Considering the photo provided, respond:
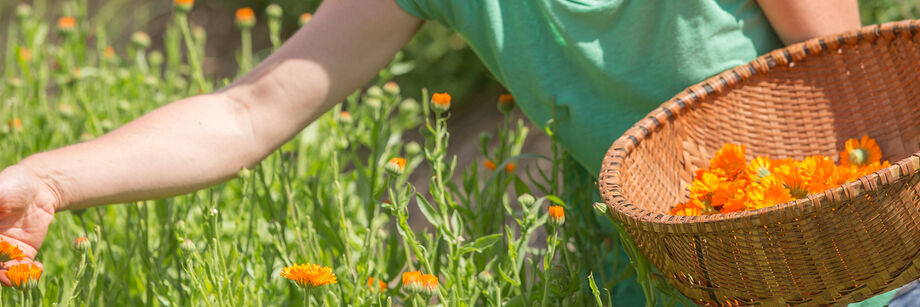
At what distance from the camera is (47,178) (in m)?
0.93

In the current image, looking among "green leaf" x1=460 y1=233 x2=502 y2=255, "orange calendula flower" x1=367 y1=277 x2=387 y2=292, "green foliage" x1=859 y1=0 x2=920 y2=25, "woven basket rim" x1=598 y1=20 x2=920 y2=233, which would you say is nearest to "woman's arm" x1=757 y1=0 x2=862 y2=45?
"woven basket rim" x1=598 y1=20 x2=920 y2=233

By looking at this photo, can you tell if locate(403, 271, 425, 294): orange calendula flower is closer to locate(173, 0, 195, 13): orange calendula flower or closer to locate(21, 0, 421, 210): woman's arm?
locate(21, 0, 421, 210): woman's arm

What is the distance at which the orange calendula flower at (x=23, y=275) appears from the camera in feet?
2.80

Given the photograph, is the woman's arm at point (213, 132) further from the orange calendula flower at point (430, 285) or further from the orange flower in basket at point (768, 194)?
the orange flower in basket at point (768, 194)

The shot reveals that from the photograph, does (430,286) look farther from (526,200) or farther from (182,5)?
(182,5)

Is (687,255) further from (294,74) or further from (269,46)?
(269,46)

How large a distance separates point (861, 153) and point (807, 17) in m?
0.16

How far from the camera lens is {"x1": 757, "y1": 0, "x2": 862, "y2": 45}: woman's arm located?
979mm

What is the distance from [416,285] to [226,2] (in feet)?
9.32

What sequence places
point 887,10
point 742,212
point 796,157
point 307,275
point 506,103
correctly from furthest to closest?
point 887,10
point 506,103
point 796,157
point 307,275
point 742,212

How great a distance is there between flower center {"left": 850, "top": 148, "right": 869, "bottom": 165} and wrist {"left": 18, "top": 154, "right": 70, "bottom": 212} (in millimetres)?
862

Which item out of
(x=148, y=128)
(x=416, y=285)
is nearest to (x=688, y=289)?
(x=416, y=285)

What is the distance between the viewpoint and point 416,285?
0.88 metres

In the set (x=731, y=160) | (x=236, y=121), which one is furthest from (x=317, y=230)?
(x=731, y=160)
